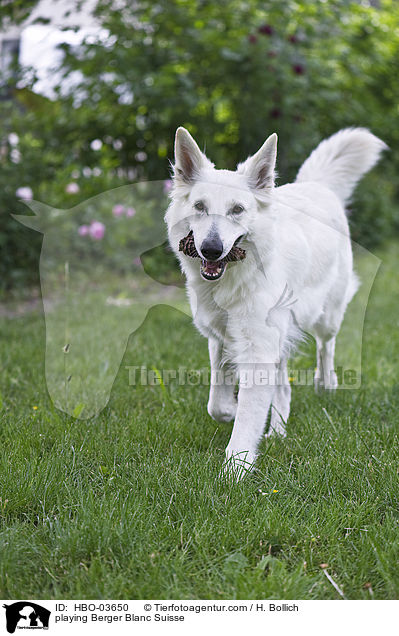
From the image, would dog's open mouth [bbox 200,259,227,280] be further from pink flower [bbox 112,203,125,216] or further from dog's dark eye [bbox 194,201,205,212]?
pink flower [bbox 112,203,125,216]

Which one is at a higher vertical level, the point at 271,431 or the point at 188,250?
the point at 188,250

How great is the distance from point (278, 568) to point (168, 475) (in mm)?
720

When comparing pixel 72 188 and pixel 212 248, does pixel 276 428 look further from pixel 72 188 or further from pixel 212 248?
pixel 72 188

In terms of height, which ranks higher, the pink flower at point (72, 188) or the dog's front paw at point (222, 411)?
the dog's front paw at point (222, 411)

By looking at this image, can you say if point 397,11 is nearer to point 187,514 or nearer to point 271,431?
point 271,431

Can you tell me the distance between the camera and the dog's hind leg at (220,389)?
3.04m

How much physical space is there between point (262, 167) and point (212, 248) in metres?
0.49

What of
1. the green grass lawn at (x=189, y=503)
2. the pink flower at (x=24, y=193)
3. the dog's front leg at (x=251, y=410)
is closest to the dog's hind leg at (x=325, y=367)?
the green grass lawn at (x=189, y=503)

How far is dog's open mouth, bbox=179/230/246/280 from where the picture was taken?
2523 millimetres

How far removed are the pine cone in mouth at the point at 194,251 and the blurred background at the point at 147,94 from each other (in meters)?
3.42

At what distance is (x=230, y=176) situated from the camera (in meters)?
2.63

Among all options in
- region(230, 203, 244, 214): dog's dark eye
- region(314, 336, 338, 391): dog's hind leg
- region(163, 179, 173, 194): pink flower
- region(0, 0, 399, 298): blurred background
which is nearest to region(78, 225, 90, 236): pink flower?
region(0, 0, 399, 298): blurred background

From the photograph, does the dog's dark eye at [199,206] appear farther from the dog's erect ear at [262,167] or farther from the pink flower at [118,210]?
the pink flower at [118,210]
